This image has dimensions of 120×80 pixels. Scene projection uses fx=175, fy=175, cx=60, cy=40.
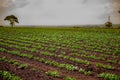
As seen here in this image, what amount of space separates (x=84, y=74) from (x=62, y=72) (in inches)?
53.3

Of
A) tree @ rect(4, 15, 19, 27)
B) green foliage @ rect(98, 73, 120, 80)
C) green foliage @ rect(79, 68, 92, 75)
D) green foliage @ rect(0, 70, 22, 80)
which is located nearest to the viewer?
green foliage @ rect(0, 70, 22, 80)

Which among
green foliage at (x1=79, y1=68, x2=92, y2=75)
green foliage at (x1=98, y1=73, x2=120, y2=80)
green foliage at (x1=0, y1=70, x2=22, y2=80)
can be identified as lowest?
green foliage at (x1=98, y1=73, x2=120, y2=80)

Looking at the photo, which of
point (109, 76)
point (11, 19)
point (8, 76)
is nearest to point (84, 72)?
point (109, 76)

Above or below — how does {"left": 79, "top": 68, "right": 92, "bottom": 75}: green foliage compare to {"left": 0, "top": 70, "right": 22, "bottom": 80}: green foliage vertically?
below

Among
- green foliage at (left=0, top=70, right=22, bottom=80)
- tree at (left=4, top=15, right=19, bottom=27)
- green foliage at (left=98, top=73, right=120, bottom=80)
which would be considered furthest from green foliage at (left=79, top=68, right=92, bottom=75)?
tree at (left=4, top=15, right=19, bottom=27)

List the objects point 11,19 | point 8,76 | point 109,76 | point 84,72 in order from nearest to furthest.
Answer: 1. point 8,76
2. point 109,76
3. point 84,72
4. point 11,19

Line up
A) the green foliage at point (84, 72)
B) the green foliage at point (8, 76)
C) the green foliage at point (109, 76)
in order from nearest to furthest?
the green foliage at point (8, 76), the green foliage at point (109, 76), the green foliage at point (84, 72)

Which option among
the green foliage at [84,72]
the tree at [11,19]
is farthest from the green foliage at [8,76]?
the tree at [11,19]

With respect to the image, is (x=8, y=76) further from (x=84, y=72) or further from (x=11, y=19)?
(x=11, y=19)

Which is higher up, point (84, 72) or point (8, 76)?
point (8, 76)

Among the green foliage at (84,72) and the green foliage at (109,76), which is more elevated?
the green foliage at (84,72)

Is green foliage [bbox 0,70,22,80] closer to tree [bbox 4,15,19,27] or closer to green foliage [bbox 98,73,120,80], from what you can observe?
green foliage [bbox 98,73,120,80]

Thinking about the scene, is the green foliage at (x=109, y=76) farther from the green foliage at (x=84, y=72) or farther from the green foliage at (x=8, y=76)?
the green foliage at (x=8, y=76)

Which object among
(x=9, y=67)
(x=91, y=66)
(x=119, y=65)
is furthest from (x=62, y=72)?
(x=119, y=65)
